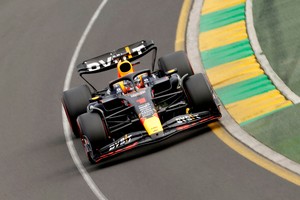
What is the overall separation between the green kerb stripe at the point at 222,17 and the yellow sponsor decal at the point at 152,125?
648 centimetres

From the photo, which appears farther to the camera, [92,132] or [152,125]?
[92,132]

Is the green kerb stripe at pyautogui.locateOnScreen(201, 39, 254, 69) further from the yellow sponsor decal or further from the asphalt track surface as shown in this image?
the yellow sponsor decal

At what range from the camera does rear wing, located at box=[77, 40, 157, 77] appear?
63.7 ft

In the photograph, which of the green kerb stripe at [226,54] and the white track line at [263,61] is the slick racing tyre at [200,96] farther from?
the green kerb stripe at [226,54]

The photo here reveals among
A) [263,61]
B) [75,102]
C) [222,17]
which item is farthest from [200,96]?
[222,17]

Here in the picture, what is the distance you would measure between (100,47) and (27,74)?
2032 mm

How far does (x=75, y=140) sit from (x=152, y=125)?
2776 mm

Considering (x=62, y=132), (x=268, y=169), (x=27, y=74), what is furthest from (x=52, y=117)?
(x=268, y=169)

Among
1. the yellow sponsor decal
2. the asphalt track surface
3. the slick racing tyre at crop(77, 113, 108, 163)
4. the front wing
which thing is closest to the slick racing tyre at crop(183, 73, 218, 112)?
the front wing

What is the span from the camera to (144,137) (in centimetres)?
1739

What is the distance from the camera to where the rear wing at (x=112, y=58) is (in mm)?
19406

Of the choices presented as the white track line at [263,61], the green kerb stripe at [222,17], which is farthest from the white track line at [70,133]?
the white track line at [263,61]

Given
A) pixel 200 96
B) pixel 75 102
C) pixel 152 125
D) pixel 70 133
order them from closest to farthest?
pixel 152 125 < pixel 200 96 < pixel 75 102 < pixel 70 133

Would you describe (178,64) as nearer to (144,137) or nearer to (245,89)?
(245,89)
